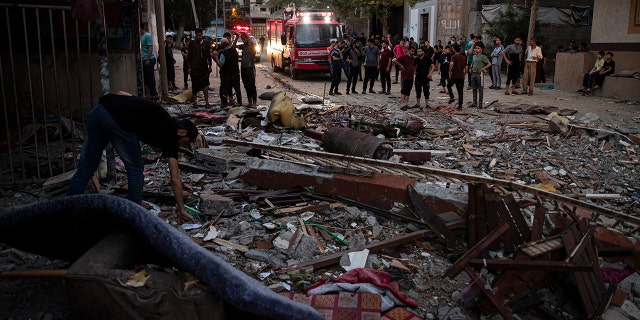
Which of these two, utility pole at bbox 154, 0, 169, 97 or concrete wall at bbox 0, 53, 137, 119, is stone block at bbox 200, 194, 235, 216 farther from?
utility pole at bbox 154, 0, 169, 97

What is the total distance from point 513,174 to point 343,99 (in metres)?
8.70

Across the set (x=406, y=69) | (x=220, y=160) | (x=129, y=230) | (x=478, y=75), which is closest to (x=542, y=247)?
(x=129, y=230)

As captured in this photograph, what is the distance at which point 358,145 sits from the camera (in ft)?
27.6

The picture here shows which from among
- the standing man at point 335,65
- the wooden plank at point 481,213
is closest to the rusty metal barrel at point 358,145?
the wooden plank at point 481,213

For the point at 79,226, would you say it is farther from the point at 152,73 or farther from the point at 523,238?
the point at 152,73

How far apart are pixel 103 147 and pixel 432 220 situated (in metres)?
3.46

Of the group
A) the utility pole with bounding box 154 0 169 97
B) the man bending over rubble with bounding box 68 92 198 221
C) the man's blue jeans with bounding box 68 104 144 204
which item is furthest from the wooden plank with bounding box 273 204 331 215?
the utility pole with bounding box 154 0 169 97

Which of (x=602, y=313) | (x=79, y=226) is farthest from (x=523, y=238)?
(x=79, y=226)

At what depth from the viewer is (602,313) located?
4270 millimetres

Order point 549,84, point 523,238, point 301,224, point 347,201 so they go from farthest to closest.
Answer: point 549,84 < point 347,201 < point 301,224 < point 523,238

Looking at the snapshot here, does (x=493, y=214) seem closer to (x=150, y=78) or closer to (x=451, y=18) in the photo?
(x=150, y=78)

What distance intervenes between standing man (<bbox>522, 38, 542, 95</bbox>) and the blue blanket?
1627 centimetres

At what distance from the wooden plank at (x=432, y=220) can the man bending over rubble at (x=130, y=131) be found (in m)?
2.53

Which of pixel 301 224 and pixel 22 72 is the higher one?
pixel 22 72
